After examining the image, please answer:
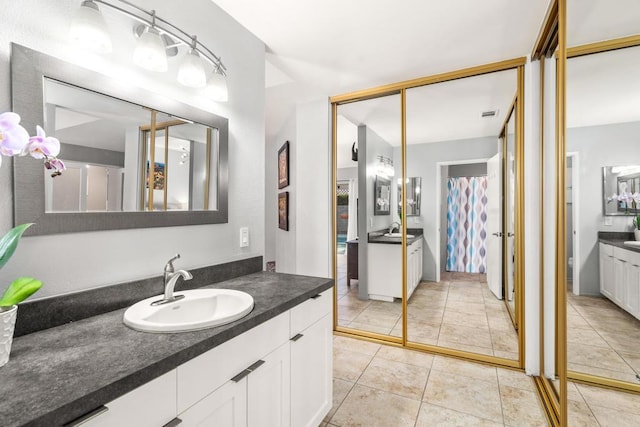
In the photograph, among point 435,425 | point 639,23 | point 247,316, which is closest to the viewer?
point 247,316

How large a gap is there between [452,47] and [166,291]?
2.46 metres

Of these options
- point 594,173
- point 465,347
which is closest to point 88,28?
point 594,173

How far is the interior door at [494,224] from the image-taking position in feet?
11.8

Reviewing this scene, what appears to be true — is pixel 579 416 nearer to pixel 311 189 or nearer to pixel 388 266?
pixel 388 266

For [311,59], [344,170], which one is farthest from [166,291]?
[344,170]

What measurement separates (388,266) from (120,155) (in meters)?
3.36

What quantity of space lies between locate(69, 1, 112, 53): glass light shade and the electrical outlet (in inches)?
45.2

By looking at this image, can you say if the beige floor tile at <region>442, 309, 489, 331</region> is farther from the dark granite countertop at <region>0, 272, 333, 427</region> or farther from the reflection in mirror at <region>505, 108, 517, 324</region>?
the dark granite countertop at <region>0, 272, 333, 427</region>

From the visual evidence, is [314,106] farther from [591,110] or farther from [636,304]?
[636,304]

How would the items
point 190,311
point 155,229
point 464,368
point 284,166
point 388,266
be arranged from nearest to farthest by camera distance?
point 190,311 < point 155,229 < point 464,368 < point 284,166 < point 388,266

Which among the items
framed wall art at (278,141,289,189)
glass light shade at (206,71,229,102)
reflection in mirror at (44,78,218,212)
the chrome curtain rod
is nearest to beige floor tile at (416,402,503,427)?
reflection in mirror at (44,78,218,212)

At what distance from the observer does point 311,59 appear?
239cm

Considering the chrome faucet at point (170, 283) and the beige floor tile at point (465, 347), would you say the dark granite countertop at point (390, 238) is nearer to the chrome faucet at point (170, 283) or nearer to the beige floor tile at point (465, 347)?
the beige floor tile at point (465, 347)

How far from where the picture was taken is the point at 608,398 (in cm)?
175
